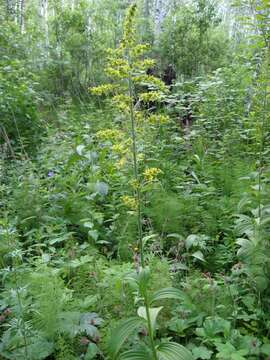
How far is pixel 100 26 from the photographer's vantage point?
510 inches

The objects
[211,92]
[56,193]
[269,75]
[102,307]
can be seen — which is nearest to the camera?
[102,307]

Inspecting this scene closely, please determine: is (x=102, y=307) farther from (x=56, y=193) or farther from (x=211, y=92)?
(x=211, y=92)

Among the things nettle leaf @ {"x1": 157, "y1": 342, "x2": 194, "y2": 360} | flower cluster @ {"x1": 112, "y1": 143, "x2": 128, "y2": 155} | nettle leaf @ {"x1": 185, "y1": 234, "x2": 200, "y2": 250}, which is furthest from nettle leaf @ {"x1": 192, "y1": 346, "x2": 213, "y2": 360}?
flower cluster @ {"x1": 112, "y1": 143, "x2": 128, "y2": 155}

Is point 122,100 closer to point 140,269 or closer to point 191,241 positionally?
point 140,269

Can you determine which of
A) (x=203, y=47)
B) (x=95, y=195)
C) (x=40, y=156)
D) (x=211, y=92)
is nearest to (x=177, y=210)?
(x=95, y=195)

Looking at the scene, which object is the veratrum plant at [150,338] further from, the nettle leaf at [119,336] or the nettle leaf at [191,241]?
the nettle leaf at [191,241]

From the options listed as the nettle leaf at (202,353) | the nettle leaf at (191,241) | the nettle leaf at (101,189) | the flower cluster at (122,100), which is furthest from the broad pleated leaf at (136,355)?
the nettle leaf at (101,189)

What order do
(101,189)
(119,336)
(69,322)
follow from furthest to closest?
(101,189) < (69,322) < (119,336)

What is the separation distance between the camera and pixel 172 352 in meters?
1.83

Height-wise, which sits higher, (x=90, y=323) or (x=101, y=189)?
(x=101, y=189)

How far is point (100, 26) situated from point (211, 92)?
28.2 ft

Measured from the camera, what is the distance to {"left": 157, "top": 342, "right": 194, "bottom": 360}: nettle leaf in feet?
5.86

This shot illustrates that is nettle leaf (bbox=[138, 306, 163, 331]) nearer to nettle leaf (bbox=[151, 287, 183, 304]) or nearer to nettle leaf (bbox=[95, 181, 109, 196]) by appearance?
nettle leaf (bbox=[151, 287, 183, 304])

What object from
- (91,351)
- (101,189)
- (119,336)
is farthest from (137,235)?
(119,336)
